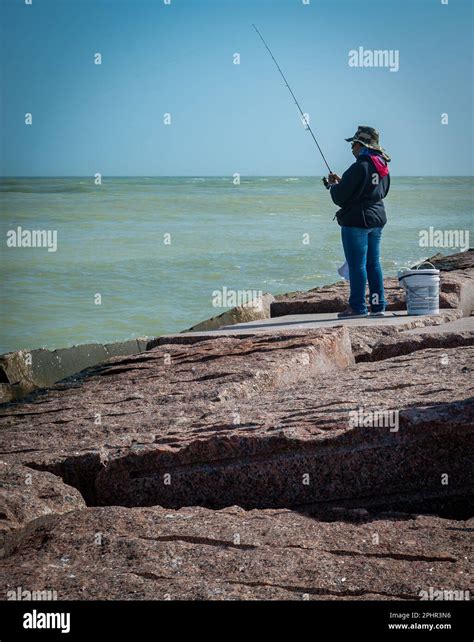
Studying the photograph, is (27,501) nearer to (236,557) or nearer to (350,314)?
(236,557)

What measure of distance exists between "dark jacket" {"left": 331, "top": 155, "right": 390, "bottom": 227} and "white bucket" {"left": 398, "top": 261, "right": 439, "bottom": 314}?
63 cm

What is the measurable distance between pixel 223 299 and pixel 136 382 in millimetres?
13975

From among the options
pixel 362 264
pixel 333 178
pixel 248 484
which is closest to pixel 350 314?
pixel 362 264

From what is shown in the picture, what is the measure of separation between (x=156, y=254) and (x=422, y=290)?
2028 cm

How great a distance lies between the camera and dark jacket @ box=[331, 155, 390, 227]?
29.6 feet

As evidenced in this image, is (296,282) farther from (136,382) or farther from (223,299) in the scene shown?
(136,382)

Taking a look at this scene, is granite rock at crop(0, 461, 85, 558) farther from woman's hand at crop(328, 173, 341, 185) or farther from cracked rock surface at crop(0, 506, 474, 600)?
woman's hand at crop(328, 173, 341, 185)

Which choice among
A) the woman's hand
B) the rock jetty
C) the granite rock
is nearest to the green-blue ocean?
the woman's hand

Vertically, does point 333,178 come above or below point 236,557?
above

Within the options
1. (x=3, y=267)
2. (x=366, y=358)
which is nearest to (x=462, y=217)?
(x=3, y=267)

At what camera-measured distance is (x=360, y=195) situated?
911 centimetres

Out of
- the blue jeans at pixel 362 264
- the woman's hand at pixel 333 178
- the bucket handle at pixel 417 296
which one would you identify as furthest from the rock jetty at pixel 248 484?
the woman's hand at pixel 333 178

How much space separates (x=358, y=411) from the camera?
4.77m
